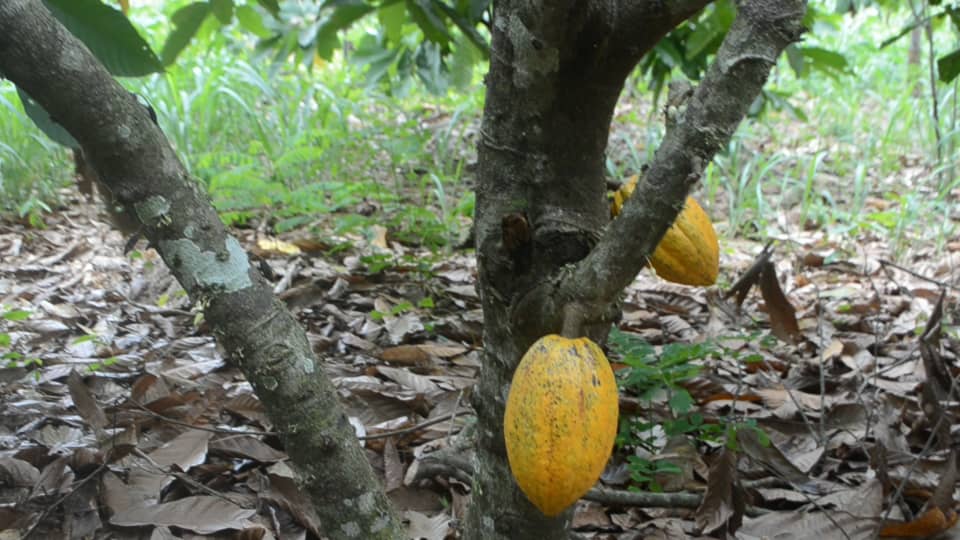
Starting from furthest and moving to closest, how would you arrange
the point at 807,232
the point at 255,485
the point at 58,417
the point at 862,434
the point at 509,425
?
the point at 807,232
the point at 862,434
the point at 58,417
the point at 255,485
the point at 509,425

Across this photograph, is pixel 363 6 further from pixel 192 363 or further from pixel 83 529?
pixel 83 529

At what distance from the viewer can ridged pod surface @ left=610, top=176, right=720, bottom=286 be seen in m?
0.98

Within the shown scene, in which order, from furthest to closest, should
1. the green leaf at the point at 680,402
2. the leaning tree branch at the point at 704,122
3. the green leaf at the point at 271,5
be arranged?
the green leaf at the point at 271,5 → the green leaf at the point at 680,402 → the leaning tree branch at the point at 704,122

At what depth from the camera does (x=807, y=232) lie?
3932mm

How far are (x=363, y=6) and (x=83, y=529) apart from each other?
1.54 m

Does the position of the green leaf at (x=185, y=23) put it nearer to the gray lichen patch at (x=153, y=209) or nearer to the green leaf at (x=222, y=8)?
the green leaf at (x=222, y=8)

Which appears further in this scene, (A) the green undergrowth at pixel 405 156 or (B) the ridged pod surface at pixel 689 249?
(A) the green undergrowth at pixel 405 156

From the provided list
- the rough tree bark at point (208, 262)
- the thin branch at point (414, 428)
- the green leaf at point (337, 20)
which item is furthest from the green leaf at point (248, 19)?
the rough tree bark at point (208, 262)

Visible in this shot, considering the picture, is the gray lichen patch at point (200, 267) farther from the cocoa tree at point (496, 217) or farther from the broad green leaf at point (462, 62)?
the broad green leaf at point (462, 62)

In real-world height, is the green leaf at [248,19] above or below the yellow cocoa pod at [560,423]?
above

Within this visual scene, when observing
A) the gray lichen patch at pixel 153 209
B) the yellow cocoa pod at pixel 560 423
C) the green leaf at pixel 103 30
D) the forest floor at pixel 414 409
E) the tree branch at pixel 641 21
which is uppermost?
the tree branch at pixel 641 21

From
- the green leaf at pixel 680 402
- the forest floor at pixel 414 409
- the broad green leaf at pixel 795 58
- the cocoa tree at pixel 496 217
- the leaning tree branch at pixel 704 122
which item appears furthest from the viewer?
the broad green leaf at pixel 795 58

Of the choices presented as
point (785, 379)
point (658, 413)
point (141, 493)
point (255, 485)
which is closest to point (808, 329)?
point (785, 379)

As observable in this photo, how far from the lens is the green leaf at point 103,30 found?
4.41 ft
